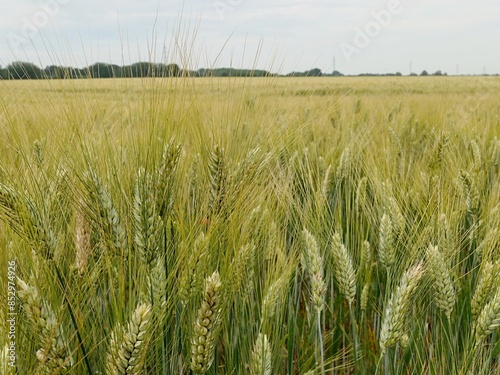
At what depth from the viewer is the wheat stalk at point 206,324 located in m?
0.88

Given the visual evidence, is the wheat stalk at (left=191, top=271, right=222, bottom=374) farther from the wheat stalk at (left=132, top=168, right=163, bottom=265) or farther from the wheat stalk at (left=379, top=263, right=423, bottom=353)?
the wheat stalk at (left=379, top=263, right=423, bottom=353)

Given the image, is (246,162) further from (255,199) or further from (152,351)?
(152,351)

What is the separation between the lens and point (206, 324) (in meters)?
0.89

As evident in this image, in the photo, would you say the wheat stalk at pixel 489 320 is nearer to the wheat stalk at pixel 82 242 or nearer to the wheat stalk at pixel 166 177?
the wheat stalk at pixel 166 177

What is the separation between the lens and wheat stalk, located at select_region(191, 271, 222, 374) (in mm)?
875

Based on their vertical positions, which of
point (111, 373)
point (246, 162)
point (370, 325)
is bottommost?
point (370, 325)

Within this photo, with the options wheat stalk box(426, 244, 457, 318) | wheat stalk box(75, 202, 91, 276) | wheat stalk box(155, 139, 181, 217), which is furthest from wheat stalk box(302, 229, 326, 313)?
wheat stalk box(75, 202, 91, 276)

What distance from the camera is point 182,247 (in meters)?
1.00

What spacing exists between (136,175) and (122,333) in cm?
32

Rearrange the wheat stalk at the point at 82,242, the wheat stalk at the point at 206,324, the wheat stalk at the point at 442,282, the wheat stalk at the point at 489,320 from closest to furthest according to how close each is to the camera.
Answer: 1. the wheat stalk at the point at 206,324
2. the wheat stalk at the point at 82,242
3. the wheat stalk at the point at 489,320
4. the wheat stalk at the point at 442,282

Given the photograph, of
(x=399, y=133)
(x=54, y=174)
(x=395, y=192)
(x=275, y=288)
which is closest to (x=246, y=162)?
(x=275, y=288)

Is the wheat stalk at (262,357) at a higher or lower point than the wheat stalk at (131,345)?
lower

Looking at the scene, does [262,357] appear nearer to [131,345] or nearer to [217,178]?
[131,345]

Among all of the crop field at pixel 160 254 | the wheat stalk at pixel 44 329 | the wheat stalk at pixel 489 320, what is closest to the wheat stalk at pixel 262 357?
the crop field at pixel 160 254
